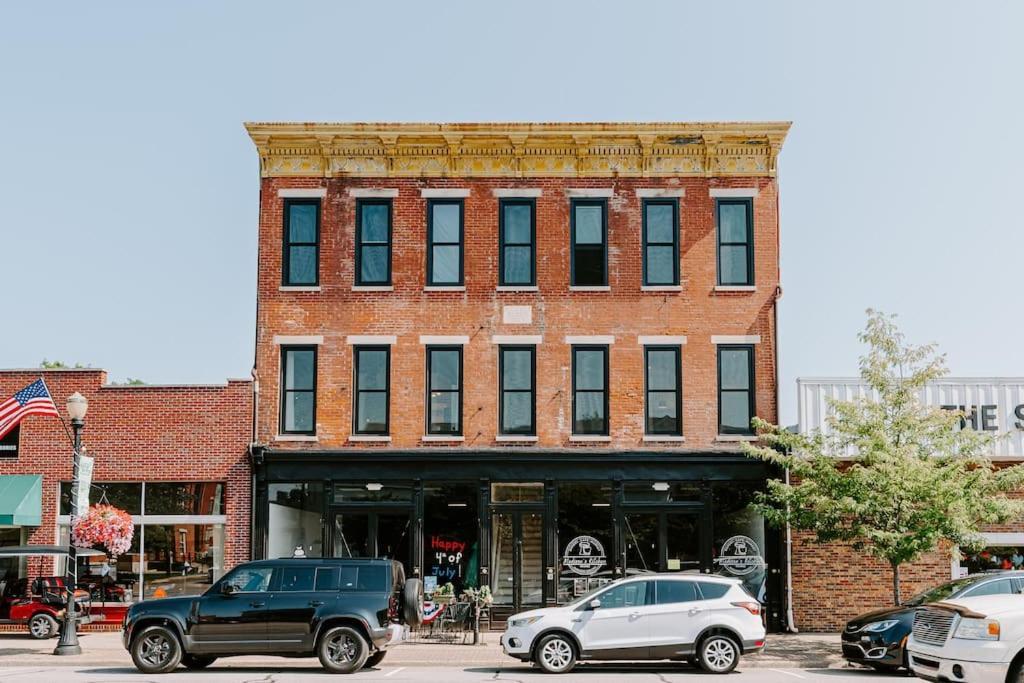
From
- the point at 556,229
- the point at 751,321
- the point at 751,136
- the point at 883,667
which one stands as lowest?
the point at 883,667

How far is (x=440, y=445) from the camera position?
84.6ft

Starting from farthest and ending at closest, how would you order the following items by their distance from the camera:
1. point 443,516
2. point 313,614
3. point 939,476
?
1. point 443,516
2. point 939,476
3. point 313,614

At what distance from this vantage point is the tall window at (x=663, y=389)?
2592cm

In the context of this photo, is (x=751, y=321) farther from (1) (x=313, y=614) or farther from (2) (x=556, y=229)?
(1) (x=313, y=614)

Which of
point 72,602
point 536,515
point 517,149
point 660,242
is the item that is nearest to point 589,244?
point 660,242

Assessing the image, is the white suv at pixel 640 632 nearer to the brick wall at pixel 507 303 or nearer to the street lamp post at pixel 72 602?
the brick wall at pixel 507 303

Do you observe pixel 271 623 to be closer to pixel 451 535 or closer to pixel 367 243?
pixel 451 535

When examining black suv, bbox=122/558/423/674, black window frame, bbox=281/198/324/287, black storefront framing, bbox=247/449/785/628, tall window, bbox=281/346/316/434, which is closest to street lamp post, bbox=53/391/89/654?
black suv, bbox=122/558/423/674

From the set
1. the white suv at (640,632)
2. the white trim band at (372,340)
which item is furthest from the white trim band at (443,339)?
the white suv at (640,632)

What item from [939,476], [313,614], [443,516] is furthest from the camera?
[443,516]

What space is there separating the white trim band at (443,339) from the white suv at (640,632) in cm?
847

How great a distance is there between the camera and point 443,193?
26.6m

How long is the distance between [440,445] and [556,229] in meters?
5.51

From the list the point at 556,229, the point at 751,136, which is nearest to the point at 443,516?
the point at 556,229
